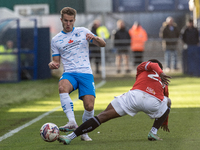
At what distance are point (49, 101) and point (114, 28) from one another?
47.7 ft

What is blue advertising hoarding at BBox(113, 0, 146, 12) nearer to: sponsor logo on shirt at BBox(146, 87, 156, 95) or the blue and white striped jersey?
the blue and white striped jersey

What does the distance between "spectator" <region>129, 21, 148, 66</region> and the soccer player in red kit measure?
15173mm

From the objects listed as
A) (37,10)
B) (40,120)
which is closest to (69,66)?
(40,120)

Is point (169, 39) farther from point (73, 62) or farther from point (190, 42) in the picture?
point (73, 62)

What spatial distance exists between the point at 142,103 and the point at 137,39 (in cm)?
1572

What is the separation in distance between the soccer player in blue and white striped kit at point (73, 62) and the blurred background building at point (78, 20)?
527 inches

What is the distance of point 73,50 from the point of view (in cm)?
693

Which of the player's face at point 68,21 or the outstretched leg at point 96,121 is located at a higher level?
the player's face at point 68,21

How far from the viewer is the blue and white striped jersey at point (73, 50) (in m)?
6.89

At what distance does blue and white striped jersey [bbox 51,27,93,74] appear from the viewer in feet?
22.6

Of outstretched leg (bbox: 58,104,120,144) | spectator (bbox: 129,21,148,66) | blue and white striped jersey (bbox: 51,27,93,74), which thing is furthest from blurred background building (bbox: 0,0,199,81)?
outstretched leg (bbox: 58,104,120,144)

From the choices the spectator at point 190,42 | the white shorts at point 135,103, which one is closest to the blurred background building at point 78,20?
the spectator at point 190,42

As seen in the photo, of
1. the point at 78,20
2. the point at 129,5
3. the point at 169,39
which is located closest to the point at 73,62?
the point at 169,39

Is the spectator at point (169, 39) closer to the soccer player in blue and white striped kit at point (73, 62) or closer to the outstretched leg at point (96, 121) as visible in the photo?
the soccer player in blue and white striped kit at point (73, 62)
